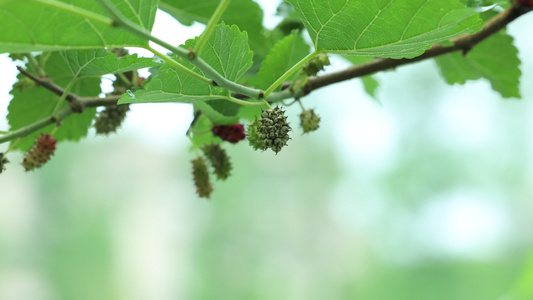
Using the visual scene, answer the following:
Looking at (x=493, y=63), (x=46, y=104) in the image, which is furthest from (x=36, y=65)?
(x=493, y=63)

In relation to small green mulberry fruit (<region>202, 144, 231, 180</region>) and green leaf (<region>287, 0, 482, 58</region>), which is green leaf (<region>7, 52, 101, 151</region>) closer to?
small green mulberry fruit (<region>202, 144, 231, 180</region>)

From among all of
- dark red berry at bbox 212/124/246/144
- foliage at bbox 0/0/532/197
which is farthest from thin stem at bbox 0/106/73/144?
dark red berry at bbox 212/124/246/144

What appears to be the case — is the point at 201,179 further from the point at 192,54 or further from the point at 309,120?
the point at 192,54

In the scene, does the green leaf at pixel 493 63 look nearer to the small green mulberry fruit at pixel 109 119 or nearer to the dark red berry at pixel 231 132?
the dark red berry at pixel 231 132

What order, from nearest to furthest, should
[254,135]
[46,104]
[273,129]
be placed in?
[273,129]
[254,135]
[46,104]

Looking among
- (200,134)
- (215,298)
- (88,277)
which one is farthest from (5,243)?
(200,134)

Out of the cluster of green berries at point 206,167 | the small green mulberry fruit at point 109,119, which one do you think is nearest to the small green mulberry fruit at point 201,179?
the cluster of green berries at point 206,167

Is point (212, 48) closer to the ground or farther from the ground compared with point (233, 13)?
closer to the ground
